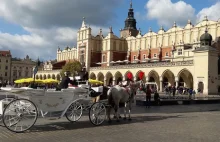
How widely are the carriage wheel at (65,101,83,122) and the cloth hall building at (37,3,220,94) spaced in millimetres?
24709

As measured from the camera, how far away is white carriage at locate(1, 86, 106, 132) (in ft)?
24.8

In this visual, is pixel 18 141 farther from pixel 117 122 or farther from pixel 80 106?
pixel 117 122

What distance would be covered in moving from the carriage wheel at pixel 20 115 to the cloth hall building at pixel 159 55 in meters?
26.5

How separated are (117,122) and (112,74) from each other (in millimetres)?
44063

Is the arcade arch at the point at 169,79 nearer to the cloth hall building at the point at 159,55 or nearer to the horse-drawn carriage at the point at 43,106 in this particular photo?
the cloth hall building at the point at 159,55

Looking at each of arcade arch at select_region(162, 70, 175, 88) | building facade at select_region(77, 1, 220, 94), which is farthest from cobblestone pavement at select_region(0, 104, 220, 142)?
arcade arch at select_region(162, 70, 175, 88)

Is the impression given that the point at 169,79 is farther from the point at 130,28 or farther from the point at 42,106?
the point at 42,106

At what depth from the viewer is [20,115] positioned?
7.62 m

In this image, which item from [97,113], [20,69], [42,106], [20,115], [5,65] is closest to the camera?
[20,115]

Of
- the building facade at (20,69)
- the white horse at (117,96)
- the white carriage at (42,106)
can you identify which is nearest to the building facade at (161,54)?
the white horse at (117,96)

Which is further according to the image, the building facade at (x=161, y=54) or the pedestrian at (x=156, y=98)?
the building facade at (x=161, y=54)

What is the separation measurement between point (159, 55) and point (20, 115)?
5342 centimetres

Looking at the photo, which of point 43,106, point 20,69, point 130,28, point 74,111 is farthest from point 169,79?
point 20,69

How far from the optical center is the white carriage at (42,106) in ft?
24.8
